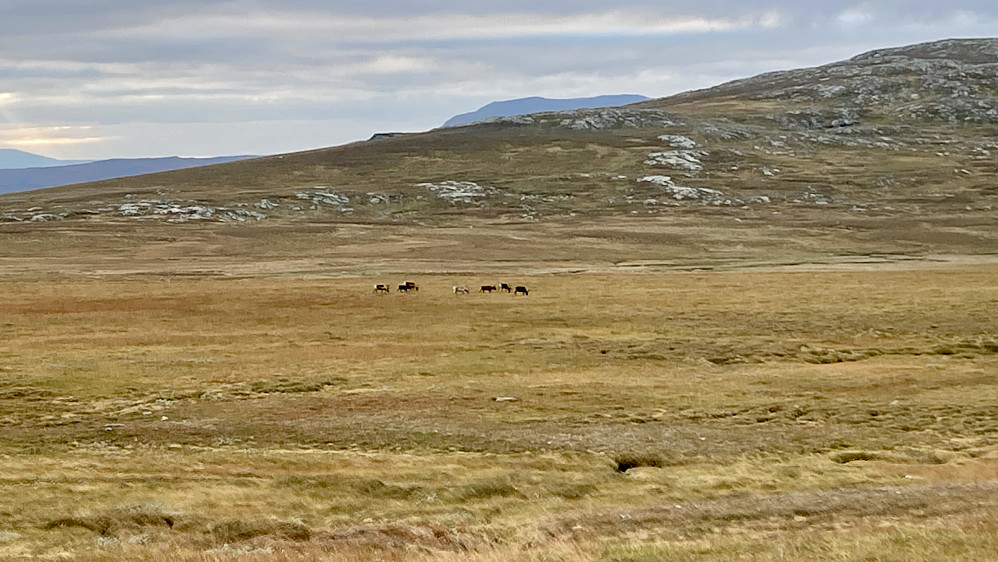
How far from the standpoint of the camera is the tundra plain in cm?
2066

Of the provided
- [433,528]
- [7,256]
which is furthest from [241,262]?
[433,528]

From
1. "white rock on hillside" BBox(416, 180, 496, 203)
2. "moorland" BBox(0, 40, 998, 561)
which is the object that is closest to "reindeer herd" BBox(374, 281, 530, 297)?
"moorland" BBox(0, 40, 998, 561)

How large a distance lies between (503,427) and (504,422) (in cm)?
97

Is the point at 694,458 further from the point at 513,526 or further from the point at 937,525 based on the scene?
the point at 937,525

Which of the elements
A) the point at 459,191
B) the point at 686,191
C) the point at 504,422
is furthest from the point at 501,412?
the point at 459,191

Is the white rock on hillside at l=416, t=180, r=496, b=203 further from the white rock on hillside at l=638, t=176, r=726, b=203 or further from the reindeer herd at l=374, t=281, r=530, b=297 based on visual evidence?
the reindeer herd at l=374, t=281, r=530, b=297

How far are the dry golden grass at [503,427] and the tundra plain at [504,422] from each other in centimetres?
15

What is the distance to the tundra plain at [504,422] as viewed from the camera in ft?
67.8

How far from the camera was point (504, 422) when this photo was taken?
36688mm

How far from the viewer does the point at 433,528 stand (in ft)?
70.2

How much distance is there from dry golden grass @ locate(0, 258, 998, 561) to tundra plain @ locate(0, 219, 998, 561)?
152mm

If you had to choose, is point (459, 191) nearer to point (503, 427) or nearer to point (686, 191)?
point (686, 191)

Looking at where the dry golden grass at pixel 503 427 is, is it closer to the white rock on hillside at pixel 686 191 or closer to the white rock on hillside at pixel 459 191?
the white rock on hillside at pixel 686 191

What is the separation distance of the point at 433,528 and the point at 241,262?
101103mm
